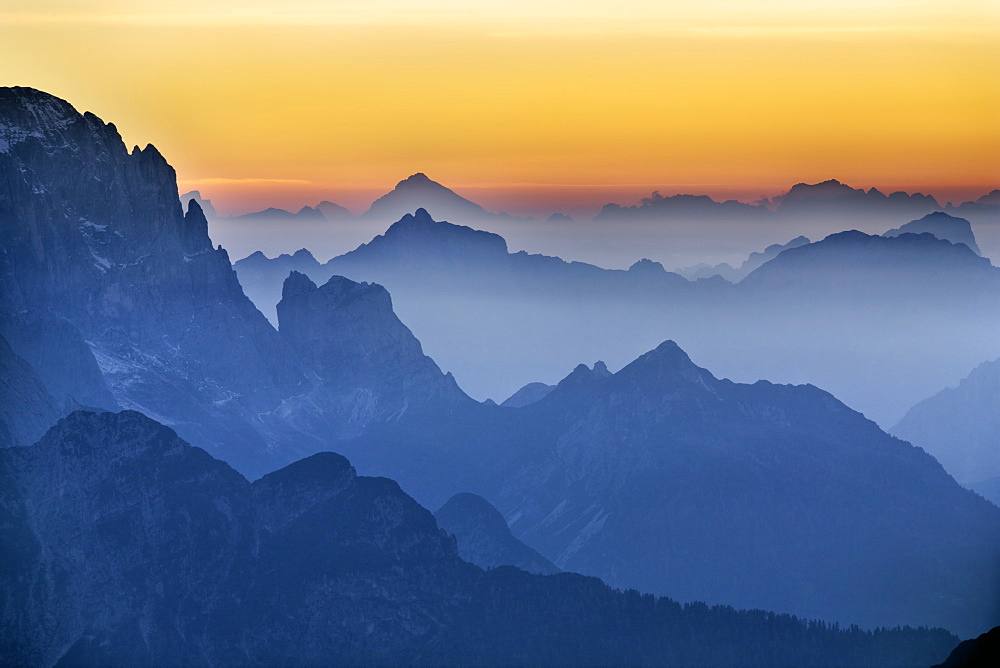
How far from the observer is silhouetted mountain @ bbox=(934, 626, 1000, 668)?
178375 mm

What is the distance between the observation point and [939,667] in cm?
19775

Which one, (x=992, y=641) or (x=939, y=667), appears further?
(x=939, y=667)

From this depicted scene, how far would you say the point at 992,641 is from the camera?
18300 centimetres

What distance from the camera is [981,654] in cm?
18288

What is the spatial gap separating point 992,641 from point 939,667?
15.5 meters

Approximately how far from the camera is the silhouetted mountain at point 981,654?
178375mm
